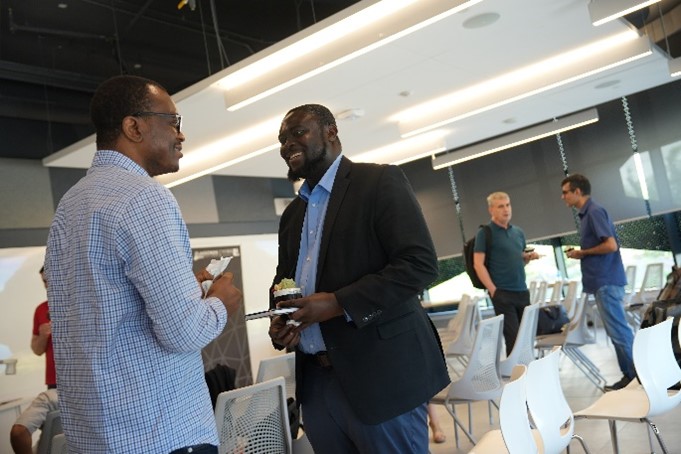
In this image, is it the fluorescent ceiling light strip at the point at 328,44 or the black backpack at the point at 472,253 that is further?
the black backpack at the point at 472,253

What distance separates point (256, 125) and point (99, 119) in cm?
556

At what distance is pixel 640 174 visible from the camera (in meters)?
10.0

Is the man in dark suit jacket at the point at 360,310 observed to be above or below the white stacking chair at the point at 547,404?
above

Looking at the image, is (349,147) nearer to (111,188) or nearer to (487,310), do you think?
(487,310)

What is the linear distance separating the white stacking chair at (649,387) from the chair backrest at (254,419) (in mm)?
1402

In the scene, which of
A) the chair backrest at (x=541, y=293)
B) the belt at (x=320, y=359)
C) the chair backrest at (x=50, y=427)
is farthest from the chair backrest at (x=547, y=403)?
the chair backrest at (x=541, y=293)

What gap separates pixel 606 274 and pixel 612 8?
2048 millimetres

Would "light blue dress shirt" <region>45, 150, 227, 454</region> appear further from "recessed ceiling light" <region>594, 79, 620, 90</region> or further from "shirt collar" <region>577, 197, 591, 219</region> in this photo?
"recessed ceiling light" <region>594, 79, 620, 90</region>

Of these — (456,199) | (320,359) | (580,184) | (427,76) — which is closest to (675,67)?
(580,184)

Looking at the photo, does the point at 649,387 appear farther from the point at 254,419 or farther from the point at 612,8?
the point at 612,8

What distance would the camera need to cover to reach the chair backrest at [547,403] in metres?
2.47

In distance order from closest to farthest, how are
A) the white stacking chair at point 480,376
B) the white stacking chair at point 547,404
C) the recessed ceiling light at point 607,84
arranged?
the white stacking chair at point 547,404 < the white stacking chair at point 480,376 < the recessed ceiling light at point 607,84

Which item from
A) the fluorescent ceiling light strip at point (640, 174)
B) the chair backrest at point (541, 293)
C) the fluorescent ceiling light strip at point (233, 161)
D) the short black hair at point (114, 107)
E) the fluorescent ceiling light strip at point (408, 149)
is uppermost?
the fluorescent ceiling light strip at point (408, 149)

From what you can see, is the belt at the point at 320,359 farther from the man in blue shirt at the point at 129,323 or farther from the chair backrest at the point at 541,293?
the chair backrest at the point at 541,293
